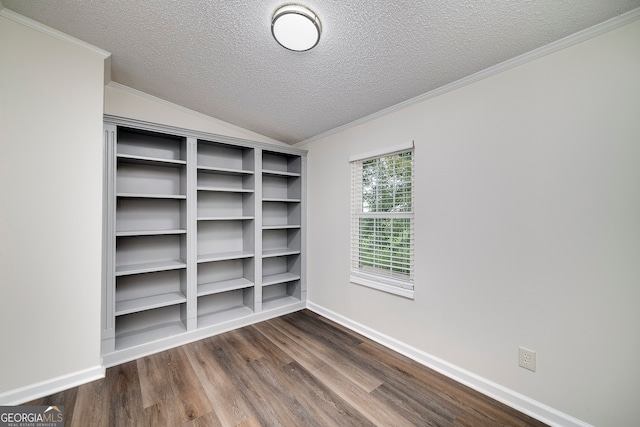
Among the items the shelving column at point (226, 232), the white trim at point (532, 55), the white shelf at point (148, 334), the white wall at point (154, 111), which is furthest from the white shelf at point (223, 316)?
the white trim at point (532, 55)

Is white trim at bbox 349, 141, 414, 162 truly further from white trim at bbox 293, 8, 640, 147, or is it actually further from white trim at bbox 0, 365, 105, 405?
white trim at bbox 0, 365, 105, 405

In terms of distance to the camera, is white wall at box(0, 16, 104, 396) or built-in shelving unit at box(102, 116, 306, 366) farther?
built-in shelving unit at box(102, 116, 306, 366)

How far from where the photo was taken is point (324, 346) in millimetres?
2586

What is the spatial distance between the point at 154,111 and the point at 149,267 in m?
1.65

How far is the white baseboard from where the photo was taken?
1610 mm

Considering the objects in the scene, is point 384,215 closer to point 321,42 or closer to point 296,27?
point 321,42

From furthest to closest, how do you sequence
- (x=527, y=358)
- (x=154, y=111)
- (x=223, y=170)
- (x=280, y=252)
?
1. (x=280, y=252)
2. (x=223, y=170)
3. (x=154, y=111)
4. (x=527, y=358)

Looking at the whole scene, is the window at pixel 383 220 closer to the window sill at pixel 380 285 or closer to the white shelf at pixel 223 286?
the window sill at pixel 380 285

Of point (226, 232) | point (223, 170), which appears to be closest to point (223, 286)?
point (226, 232)

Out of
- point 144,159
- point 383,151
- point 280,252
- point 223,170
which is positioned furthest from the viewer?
point 280,252

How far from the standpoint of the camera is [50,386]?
1880 millimetres

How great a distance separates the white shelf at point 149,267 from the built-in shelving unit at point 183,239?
12 mm

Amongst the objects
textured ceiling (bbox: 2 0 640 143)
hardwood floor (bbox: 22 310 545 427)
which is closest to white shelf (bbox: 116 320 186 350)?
hardwood floor (bbox: 22 310 545 427)

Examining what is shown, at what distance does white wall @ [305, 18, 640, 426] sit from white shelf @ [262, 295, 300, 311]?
5.18 feet
